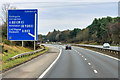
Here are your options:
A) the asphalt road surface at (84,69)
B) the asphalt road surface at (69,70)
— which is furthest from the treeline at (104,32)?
the asphalt road surface at (69,70)

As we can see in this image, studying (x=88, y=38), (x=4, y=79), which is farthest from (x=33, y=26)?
(x=88, y=38)

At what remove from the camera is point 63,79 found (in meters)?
10.1

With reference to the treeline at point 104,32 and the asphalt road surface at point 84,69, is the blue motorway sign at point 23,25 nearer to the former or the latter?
the asphalt road surface at point 84,69

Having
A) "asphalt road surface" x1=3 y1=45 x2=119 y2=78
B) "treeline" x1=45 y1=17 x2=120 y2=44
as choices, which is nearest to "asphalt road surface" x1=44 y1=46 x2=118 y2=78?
"asphalt road surface" x1=3 y1=45 x2=119 y2=78

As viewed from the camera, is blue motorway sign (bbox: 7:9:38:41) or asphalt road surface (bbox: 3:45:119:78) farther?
blue motorway sign (bbox: 7:9:38:41)

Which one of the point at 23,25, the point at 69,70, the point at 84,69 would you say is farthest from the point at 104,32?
the point at 69,70

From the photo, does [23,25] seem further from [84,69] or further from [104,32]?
[104,32]

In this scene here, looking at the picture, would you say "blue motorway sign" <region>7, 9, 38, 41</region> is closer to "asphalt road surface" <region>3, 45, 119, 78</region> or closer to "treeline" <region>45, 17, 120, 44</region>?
"asphalt road surface" <region>3, 45, 119, 78</region>

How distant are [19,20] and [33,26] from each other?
6.82 feet

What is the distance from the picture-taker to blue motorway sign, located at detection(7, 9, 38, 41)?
28172 mm

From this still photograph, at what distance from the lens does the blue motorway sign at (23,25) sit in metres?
28.2

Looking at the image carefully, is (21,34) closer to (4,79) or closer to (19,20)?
(19,20)

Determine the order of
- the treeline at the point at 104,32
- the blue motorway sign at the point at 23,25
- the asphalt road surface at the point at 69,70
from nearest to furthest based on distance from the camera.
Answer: the asphalt road surface at the point at 69,70 → the blue motorway sign at the point at 23,25 → the treeline at the point at 104,32

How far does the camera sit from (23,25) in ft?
93.0
